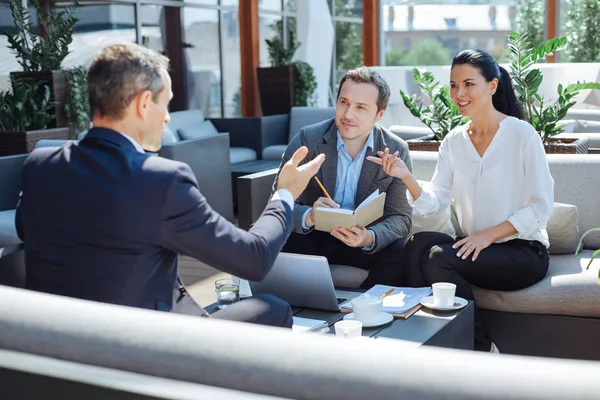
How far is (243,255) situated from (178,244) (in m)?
0.14

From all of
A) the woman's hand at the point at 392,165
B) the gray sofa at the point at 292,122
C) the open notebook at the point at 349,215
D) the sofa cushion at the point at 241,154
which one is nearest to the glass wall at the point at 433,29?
the gray sofa at the point at 292,122

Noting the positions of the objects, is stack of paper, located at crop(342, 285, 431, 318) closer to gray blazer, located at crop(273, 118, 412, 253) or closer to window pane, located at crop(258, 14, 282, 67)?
gray blazer, located at crop(273, 118, 412, 253)

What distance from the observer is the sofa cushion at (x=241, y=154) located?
736 centimetres

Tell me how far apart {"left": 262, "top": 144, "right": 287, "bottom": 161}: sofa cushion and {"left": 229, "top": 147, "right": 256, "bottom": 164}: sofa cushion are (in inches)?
5.0

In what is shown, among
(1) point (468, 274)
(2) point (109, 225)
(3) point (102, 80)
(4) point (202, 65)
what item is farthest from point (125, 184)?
(4) point (202, 65)

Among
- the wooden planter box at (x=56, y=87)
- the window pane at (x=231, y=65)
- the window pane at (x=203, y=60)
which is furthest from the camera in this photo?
the window pane at (x=231, y=65)

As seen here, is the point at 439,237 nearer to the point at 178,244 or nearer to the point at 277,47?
the point at 178,244

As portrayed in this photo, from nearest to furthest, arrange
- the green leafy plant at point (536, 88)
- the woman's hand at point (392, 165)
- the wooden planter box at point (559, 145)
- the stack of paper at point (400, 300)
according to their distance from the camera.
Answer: the stack of paper at point (400, 300)
the woman's hand at point (392, 165)
the wooden planter box at point (559, 145)
the green leafy plant at point (536, 88)

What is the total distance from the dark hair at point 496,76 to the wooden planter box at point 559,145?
75 cm

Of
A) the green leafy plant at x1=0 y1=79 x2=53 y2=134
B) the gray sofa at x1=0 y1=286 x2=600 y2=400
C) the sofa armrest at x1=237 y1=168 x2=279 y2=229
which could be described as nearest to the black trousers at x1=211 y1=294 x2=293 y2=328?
the gray sofa at x1=0 y1=286 x2=600 y2=400

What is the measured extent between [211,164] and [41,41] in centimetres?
206

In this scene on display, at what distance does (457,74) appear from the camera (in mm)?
3012

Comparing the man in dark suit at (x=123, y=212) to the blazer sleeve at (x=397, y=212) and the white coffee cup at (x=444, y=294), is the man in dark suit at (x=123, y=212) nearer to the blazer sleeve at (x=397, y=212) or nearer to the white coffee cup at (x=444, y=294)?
the white coffee cup at (x=444, y=294)

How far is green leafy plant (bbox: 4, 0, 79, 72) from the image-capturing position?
6508mm
